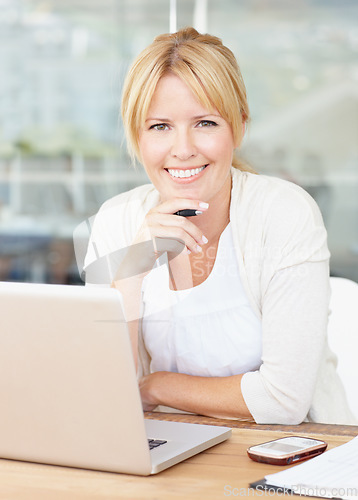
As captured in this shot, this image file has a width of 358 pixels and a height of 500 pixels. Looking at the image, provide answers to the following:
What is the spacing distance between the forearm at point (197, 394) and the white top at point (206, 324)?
0.11 meters

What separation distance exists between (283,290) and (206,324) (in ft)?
0.75

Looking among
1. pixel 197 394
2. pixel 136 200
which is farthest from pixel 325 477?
pixel 136 200

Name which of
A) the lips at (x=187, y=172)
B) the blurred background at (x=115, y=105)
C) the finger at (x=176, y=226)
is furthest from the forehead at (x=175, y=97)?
the blurred background at (x=115, y=105)

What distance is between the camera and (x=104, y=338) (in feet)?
3.22

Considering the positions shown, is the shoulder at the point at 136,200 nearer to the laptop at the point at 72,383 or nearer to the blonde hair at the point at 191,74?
the blonde hair at the point at 191,74

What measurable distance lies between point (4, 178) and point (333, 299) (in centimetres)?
312

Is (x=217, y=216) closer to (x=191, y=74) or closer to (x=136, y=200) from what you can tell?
(x=136, y=200)

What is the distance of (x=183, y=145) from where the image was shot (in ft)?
5.25

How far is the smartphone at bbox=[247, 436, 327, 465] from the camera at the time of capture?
104cm

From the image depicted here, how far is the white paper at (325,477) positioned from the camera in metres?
0.94

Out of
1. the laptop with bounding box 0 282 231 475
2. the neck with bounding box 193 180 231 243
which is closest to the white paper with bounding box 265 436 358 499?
the laptop with bounding box 0 282 231 475

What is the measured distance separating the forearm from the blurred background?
211cm

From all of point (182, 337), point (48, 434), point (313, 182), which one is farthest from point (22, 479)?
point (313, 182)

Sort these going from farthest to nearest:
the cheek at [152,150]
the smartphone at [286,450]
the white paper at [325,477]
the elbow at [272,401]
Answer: the cheek at [152,150], the elbow at [272,401], the smartphone at [286,450], the white paper at [325,477]
